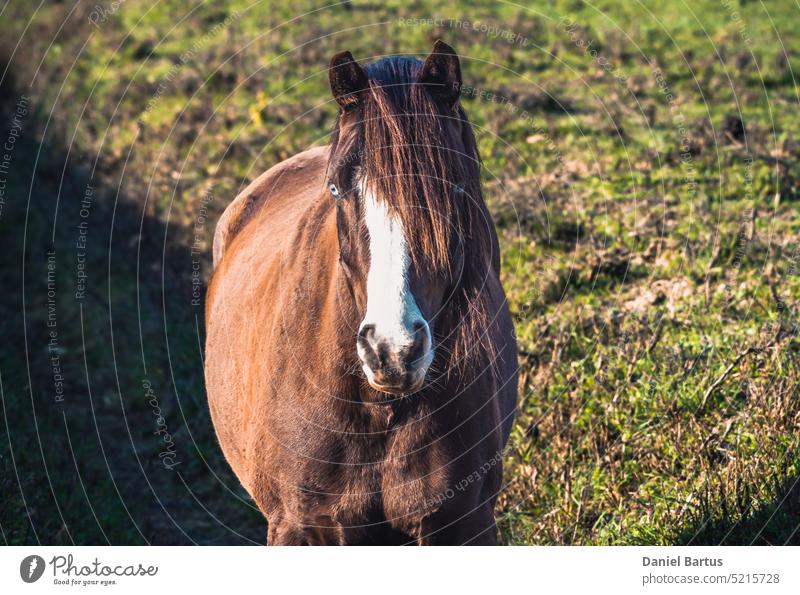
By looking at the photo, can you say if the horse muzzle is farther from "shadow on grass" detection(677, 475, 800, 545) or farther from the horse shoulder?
the horse shoulder

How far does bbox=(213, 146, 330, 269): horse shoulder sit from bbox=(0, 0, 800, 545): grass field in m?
1.61

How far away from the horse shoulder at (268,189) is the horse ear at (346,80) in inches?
79.2

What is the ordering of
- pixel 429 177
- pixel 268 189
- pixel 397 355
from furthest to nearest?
1. pixel 268 189
2. pixel 429 177
3. pixel 397 355

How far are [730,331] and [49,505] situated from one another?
462cm

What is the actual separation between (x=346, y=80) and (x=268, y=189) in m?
2.65

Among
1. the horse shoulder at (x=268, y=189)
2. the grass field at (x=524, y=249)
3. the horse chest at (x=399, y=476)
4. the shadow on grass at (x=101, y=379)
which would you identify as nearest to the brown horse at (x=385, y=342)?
the horse chest at (x=399, y=476)

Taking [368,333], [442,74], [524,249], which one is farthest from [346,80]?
[524,249]

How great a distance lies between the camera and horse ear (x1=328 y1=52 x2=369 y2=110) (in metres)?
3.52

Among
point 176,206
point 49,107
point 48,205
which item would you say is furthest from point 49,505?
point 49,107

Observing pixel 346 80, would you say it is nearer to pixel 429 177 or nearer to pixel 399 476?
pixel 429 177

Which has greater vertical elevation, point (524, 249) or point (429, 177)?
point (429, 177)

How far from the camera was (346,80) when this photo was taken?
3.56 meters

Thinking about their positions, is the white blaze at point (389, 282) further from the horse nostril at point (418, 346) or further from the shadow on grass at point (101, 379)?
the shadow on grass at point (101, 379)

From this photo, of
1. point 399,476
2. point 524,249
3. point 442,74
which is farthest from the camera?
point 524,249
